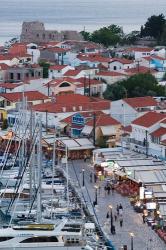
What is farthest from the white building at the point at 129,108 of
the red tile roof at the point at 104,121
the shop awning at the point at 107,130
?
the shop awning at the point at 107,130

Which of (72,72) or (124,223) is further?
(72,72)

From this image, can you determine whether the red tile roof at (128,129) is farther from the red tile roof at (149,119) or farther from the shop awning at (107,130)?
the red tile roof at (149,119)

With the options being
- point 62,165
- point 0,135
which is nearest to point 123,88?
point 0,135

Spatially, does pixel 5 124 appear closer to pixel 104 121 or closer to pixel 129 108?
pixel 104 121

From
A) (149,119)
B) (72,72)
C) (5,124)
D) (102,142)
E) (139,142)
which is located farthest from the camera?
(72,72)

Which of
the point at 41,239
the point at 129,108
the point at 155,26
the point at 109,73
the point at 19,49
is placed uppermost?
the point at 155,26

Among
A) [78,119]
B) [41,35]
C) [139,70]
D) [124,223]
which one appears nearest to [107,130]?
[78,119]

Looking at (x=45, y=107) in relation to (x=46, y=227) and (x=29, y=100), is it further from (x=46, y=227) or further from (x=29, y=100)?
(x=46, y=227)
